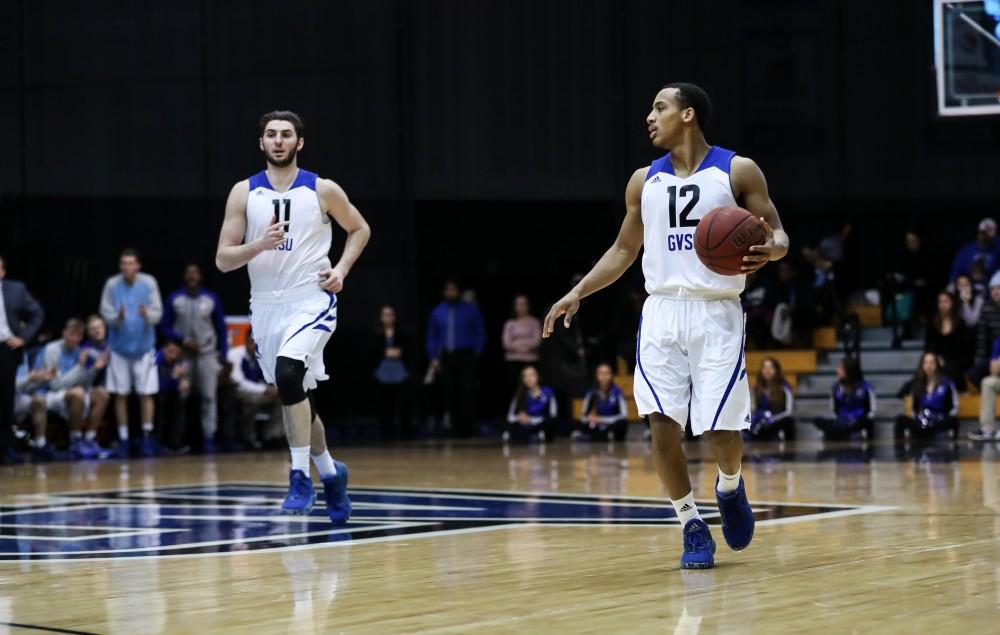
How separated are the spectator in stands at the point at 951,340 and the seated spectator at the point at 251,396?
276 inches

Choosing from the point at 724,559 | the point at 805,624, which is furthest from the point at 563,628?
the point at 724,559

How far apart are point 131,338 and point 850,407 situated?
24.4 feet

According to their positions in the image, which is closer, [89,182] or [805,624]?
[805,624]

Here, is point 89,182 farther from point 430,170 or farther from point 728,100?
point 728,100

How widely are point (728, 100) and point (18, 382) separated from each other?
35.1 ft

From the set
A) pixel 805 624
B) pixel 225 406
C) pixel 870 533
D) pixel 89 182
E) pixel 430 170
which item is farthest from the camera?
pixel 430 170

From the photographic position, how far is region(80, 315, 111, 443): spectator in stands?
15734mm

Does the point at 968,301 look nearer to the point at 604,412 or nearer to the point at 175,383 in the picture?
the point at 604,412

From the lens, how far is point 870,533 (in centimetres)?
731

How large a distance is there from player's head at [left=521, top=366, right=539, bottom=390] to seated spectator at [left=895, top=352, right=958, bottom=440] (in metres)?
3.89

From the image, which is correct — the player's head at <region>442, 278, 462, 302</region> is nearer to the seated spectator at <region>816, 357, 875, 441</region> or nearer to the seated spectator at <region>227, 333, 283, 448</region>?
the seated spectator at <region>227, 333, 283, 448</region>

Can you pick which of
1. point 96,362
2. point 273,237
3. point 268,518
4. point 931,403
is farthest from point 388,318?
point 273,237

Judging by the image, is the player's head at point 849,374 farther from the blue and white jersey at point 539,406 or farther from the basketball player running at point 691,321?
the basketball player running at point 691,321

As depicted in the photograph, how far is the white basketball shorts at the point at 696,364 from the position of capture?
20.2ft
